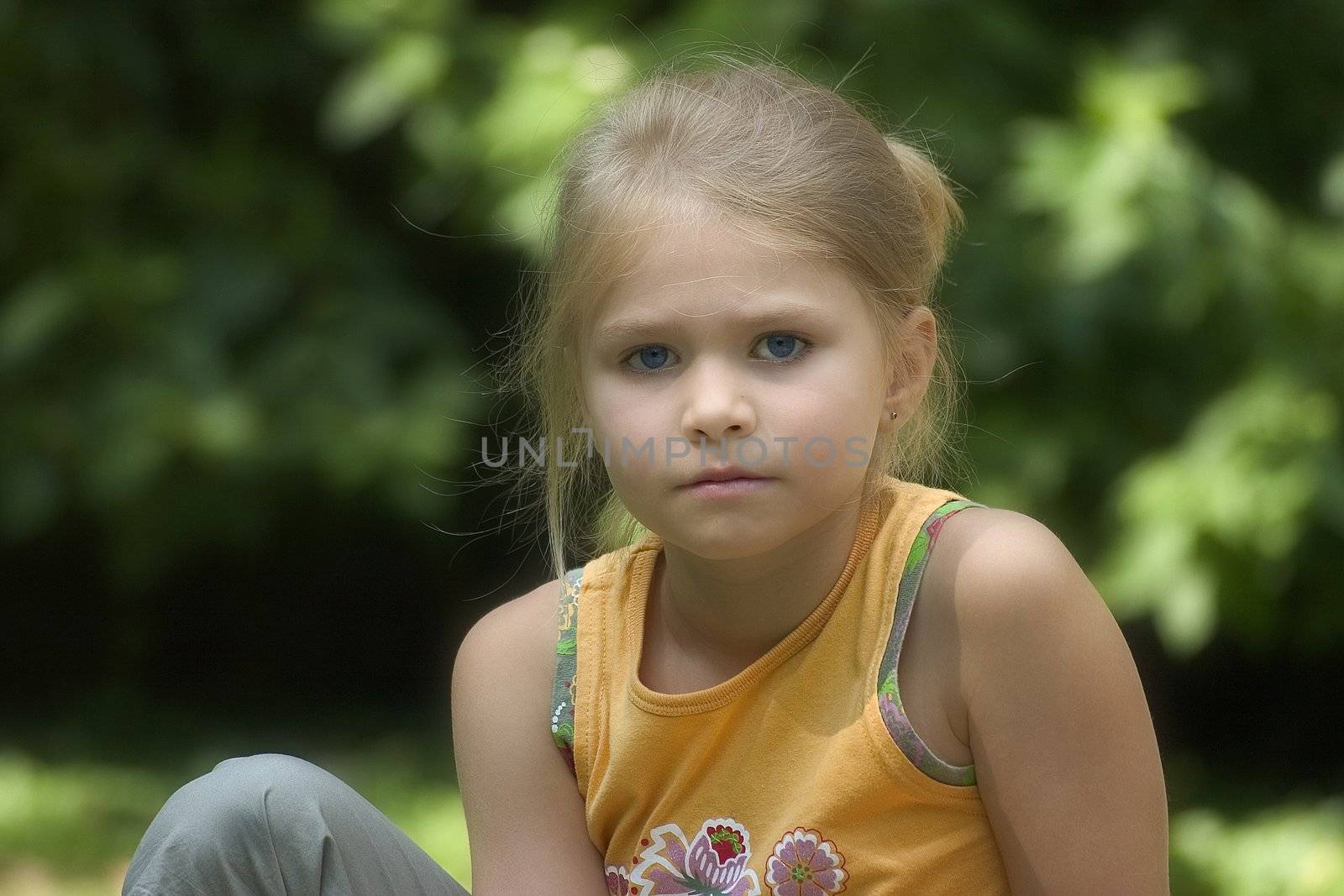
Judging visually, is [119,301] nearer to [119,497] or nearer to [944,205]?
[119,497]

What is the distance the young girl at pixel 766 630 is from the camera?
3.91 feet

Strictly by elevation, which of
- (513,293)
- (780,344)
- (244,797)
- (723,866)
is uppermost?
(513,293)

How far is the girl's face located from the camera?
3.97 ft

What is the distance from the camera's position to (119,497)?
122 inches

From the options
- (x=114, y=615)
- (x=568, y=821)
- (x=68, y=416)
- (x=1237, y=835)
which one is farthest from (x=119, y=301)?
(x=1237, y=835)

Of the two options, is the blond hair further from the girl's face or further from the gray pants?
the gray pants

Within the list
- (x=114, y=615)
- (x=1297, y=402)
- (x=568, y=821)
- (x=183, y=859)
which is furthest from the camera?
(x=114, y=615)

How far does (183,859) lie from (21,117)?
8.13 ft

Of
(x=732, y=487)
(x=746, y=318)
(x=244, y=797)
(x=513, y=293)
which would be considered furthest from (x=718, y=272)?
(x=513, y=293)

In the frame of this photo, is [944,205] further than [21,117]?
No

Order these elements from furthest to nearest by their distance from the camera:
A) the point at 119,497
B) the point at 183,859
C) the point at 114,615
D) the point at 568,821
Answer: the point at 114,615 → the point at 119,497 → the point at 568,821 → the point at 183,859

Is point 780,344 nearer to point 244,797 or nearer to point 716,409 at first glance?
point 716,409

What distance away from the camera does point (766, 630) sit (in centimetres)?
134

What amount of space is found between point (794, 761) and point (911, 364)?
0.36 meters
